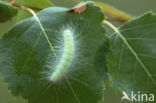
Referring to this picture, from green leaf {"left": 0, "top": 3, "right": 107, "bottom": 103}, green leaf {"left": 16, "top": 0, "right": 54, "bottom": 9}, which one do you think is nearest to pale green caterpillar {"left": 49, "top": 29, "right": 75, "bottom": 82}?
green leaf {"left": 0, "top": 3, "right": 107, "bottom": 103}

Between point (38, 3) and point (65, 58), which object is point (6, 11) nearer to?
point (38, 3)

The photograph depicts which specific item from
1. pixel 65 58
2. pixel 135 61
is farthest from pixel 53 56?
pixel 135 61

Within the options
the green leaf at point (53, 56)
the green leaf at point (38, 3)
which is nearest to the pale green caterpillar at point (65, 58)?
the green leaf at point (53, 56)

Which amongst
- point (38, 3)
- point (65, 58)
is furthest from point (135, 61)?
point (38, 3)

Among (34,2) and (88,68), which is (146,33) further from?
(34,2)

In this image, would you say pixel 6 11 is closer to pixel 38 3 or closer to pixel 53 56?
pixel 38 3

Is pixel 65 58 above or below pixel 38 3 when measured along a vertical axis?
below

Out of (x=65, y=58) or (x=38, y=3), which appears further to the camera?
(x=38, y=3)
